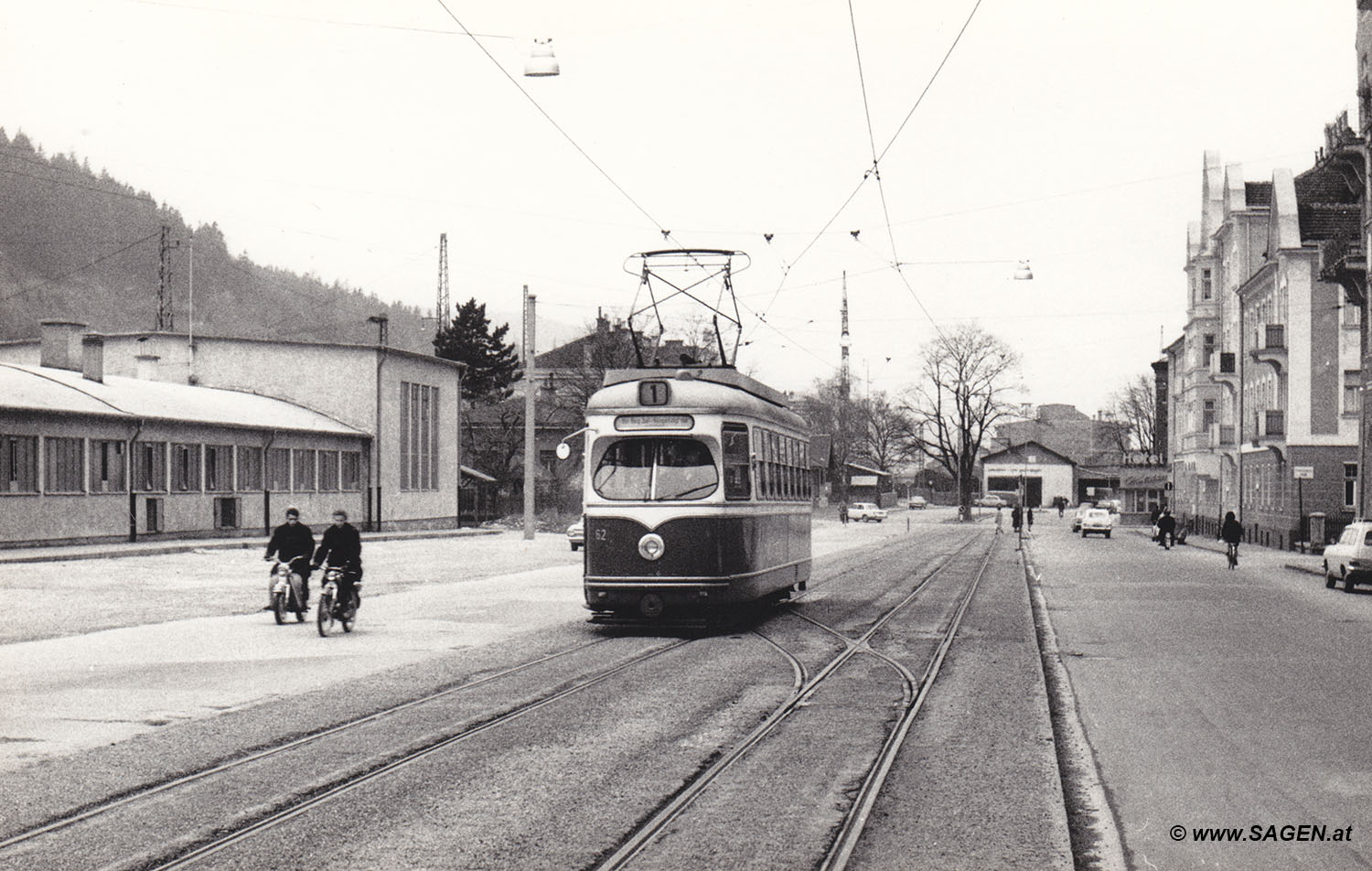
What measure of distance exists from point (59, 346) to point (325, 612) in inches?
1313

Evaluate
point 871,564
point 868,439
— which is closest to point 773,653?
point 871,564

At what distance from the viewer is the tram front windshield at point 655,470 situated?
17156 millimetres

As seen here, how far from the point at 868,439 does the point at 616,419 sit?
122 metres

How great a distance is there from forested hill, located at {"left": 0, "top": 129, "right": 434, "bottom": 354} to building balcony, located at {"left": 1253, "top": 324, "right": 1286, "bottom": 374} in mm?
43431

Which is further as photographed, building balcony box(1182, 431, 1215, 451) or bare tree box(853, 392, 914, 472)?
bare tree box(853, 392, 914, 472)

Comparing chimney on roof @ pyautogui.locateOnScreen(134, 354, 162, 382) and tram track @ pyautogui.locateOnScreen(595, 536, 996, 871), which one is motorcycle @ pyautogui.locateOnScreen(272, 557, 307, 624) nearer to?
tram track @ pyautogui.locateOnScreen(595, 536, 996, 871)

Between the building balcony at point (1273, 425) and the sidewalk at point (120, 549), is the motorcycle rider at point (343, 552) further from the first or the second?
the building balcony at point (1273, 425)

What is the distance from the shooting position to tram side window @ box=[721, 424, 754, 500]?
1732 cm

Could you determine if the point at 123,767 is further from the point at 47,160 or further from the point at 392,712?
the point at 47,160

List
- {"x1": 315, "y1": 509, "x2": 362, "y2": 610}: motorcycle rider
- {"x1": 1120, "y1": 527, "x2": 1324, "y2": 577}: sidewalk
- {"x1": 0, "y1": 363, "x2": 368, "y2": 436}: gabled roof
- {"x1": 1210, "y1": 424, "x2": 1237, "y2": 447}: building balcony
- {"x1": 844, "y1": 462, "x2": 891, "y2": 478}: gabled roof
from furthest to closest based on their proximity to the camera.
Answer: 1. {"x1": 844, "y1": 462, "x2": 891, "y2": 478}: gabled roof
2. {"x1": 1210, "y1": 424, "x2": 1237, "y2": 447}: building balcony
3. {"x1": 1120, "y1": 527, "x2": 1324, "y2": 577}: sidewalk
4. {"x1": 0, "y1": 363, "x2": 368, "y2": 436}: gabled roof
5. {"x1": 315, "y1": 509, "x2": 362, "y2": 610}: motorcycle rider

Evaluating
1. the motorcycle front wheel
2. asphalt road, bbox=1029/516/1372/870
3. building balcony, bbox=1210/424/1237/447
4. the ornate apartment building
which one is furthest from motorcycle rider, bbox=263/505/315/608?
building balcony, bbox=1210/424/1237/447

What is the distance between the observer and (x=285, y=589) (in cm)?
1864

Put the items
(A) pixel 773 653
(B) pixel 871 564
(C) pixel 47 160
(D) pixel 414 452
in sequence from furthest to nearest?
(C) pixel 47 160 → (D) pixel 414 452 → (B) pixel 871 564 → (A) pixel 773 653

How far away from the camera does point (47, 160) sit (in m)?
65.3
